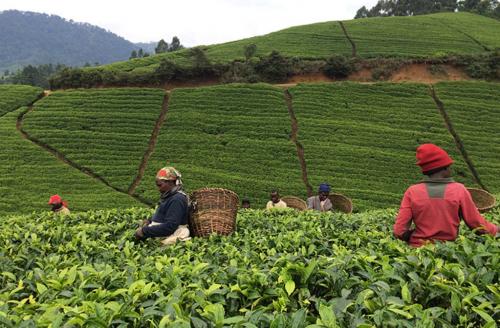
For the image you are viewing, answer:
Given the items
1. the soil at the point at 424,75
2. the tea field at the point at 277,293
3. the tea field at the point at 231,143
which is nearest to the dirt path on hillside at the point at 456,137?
the soil at the point at 424,75

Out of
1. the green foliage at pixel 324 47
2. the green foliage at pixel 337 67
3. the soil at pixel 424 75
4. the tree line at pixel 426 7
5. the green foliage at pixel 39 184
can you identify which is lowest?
the green foliage at pixel 39 184

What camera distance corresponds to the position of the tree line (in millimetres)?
82312

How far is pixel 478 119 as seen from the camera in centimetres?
3350

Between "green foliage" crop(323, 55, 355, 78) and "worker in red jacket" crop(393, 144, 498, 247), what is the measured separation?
39.6 metres

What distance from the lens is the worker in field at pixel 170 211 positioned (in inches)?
246

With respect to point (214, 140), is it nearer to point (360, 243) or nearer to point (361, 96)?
point (361, 96)

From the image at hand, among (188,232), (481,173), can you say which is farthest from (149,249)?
(481,173)

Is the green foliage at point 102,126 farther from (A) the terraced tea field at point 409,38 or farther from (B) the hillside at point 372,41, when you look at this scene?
(A) the terraced tea field at point 409,38

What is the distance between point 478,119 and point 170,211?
33.9 m

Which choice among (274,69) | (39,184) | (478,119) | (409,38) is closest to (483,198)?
(39,184)

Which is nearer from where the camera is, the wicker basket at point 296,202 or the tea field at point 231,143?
the wicker basket at point 296,202

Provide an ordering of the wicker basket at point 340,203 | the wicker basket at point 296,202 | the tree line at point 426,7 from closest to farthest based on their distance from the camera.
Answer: the wicker basket at point 340,203
the wicker basket at point 296,202
the tree line at point 426,7

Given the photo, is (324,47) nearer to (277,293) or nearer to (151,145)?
(151,145)

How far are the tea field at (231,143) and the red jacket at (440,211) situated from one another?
19394 mm
